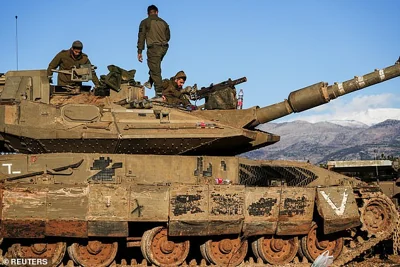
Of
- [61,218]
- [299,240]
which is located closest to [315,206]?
[299,240]

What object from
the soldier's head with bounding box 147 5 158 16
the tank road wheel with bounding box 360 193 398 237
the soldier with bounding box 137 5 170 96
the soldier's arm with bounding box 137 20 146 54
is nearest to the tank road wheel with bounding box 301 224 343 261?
the tank road wheel with bounding box 360 193 398 237

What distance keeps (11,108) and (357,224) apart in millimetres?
8783

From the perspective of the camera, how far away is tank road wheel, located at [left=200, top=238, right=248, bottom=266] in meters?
15.5

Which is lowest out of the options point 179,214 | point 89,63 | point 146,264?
point 146,264

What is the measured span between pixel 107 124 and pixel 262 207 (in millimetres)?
4152

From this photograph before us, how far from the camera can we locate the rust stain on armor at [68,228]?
1426 cm

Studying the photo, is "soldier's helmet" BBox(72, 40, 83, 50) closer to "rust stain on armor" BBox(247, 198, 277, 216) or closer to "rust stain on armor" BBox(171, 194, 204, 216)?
"rust stain on armor" BBox(171, 194, 204, 216)

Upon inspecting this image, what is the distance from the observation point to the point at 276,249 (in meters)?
16.2

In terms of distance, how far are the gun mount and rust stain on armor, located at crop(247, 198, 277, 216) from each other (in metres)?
1.54

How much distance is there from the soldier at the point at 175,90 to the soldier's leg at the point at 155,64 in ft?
1.37

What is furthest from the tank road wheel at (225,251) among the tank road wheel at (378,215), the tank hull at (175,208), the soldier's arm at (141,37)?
the soldier's arm at (141,37)

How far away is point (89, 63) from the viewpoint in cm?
1712

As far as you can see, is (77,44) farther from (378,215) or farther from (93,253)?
(378,215)

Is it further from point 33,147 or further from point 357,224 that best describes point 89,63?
point 357,224
